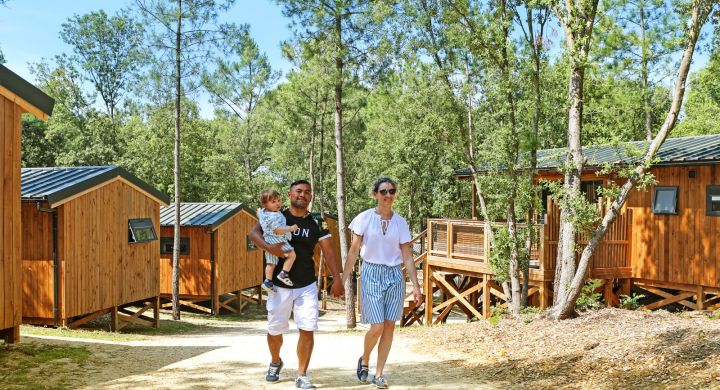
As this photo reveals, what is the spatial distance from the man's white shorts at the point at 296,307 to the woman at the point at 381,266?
39cm

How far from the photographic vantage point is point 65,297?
13.4m

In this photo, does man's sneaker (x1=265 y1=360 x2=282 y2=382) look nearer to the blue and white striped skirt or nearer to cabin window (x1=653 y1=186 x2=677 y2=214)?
the blue and white striped skirt

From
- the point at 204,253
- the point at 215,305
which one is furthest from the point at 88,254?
the point at 215,305

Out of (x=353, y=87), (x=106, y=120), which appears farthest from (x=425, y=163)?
(x=106, y=120)

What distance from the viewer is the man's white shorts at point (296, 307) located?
5.83 metres

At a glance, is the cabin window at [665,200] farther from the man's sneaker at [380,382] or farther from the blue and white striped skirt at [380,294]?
the man's sneaker at [380,382]

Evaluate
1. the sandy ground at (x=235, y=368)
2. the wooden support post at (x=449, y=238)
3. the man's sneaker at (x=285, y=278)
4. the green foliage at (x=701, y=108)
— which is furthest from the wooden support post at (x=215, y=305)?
the green foliage at (x=701, y=108)

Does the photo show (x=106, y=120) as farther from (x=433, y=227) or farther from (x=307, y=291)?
(x=307, y=291)

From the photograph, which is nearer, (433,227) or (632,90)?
(433,227)

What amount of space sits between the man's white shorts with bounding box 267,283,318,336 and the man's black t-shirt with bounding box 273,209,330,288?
0.23ft

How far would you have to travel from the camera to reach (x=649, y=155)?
9562 millimetres

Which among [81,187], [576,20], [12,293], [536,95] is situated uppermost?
[576,20]

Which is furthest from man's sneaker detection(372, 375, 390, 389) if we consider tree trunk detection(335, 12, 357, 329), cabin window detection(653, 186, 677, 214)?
tree trunk detection(335, 12, 357, 329)

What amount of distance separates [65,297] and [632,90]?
Answer: 23.5 m
